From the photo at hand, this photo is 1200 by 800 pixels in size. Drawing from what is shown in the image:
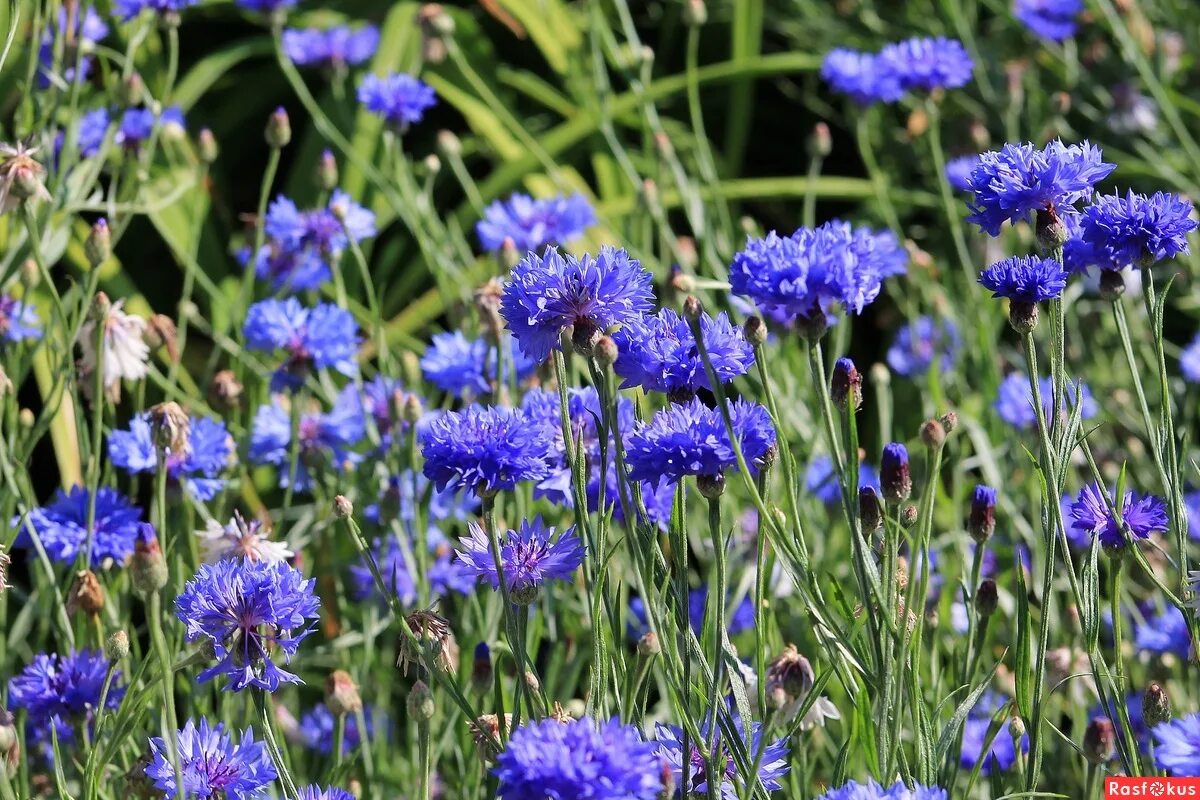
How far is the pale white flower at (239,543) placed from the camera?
3.25ft

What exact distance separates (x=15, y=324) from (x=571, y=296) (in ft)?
2.32

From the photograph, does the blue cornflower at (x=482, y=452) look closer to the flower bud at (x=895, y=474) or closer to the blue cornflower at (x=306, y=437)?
the flower bud at (x=895, y=474)

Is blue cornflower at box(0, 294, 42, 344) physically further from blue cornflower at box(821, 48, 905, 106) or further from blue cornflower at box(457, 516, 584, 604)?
blue cornflower at box(821, 48, 905, 106)

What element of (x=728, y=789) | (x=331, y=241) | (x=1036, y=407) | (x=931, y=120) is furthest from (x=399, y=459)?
(x=931, y=120)

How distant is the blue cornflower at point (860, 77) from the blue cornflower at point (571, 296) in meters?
0.84

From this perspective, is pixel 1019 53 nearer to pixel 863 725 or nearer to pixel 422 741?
pixel 863 725

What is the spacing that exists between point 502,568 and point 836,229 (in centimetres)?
27

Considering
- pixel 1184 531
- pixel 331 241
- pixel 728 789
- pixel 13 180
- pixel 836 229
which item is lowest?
pixel 728 789

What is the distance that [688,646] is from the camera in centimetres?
72

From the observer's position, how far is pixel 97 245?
3.33ft

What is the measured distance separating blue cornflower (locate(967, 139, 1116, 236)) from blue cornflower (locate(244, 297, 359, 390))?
0.65m

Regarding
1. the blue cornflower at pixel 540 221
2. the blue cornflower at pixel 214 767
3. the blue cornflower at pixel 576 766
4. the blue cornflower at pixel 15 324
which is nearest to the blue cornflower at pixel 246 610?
the blue cornflower at pixel 214 767

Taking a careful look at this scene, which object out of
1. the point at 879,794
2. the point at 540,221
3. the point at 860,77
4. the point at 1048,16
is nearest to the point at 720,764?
the point at 879,794

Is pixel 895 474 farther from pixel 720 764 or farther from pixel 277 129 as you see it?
pixel 277 129
